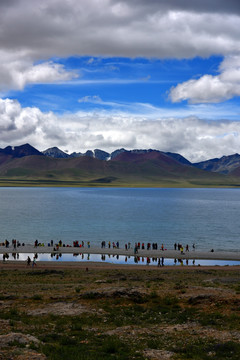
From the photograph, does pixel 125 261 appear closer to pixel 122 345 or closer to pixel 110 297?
pixel 110 297

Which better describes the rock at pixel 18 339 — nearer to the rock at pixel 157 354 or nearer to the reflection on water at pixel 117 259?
the rock at pixel 157 354

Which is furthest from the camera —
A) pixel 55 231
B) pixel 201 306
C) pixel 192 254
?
pixel 55 231

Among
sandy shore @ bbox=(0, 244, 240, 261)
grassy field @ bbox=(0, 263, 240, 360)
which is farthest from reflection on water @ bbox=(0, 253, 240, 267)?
grassy field @ bbox=(0, 263, 240, 360)

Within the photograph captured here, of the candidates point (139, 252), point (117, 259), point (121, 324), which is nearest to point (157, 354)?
point (121, 324)

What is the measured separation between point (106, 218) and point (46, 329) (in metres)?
111

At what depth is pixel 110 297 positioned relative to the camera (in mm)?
24562

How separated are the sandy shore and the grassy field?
1549 inches

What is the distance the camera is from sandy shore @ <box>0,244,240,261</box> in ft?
218

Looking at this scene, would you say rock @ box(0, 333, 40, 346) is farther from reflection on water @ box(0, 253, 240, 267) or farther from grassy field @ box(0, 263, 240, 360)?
reflection on water @ box(0, 253, 240, 267)

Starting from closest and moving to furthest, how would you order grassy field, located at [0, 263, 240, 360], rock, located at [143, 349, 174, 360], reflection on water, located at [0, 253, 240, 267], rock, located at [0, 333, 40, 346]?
1. rock, located at [143, 349, 174, 360]
2. grassy field, located at [0, 263, 240, 360]
3. rock, located at [0, 333, 40, 346]
4. reflection on water, located at [0, 253, 240, 267]

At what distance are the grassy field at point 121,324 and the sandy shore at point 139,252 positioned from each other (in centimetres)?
3935

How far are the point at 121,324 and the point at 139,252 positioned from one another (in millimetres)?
50516

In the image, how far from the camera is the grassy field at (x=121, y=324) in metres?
15.1

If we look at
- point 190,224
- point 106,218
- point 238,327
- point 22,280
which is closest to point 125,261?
point 22,280
